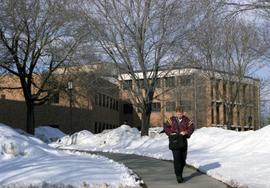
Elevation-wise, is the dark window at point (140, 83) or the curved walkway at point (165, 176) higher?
the dark window at point (140, 83)

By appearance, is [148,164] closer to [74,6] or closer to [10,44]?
[74,6]

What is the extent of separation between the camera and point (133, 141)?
30.5 m

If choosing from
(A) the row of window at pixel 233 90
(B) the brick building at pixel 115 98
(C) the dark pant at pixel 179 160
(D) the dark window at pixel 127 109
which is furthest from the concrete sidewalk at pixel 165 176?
(D) the dark window at pixel 127 109

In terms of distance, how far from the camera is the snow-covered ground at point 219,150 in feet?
45.8

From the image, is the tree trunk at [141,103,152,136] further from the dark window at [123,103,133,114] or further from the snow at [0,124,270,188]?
the dark window at [123,103,133,114]

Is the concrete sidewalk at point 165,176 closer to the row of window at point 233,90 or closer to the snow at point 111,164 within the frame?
the snow at point 111,164

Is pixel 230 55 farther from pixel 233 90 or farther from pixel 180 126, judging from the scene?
pixel 180 126

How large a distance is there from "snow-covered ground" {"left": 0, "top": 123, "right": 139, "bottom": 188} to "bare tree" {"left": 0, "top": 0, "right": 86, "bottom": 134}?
16012 millimetres

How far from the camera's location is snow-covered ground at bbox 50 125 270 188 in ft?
45.8

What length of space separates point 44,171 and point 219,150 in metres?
10.2

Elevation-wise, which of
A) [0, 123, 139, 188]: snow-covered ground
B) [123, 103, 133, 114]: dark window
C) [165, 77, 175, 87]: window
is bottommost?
[0, 123, 139, 188]: snow-covered ground

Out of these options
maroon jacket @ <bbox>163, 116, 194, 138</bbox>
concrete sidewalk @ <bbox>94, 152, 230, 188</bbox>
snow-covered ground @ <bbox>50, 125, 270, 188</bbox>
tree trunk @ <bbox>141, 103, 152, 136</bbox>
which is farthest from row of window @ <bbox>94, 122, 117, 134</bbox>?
maroon jacket @ <bbox>163, 116, 194, 138</bbox>

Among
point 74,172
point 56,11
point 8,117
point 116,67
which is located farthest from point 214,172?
point 8,117

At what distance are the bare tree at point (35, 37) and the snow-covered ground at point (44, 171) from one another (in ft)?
52.5
